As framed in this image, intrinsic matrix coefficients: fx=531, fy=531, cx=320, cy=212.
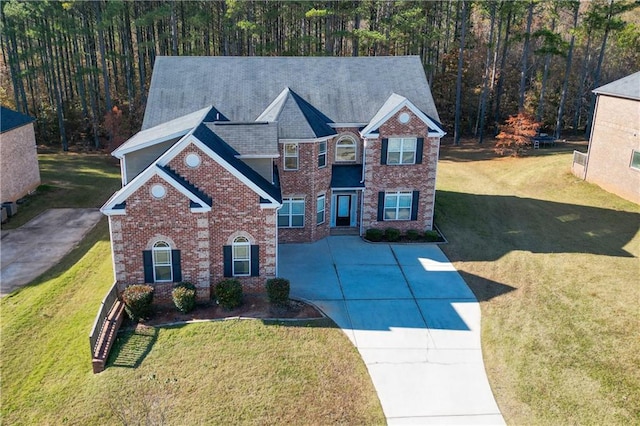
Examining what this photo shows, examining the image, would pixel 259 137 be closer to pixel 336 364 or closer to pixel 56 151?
pixel 336 364

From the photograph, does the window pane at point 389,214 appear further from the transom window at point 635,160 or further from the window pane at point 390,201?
the transom window at point 635,160

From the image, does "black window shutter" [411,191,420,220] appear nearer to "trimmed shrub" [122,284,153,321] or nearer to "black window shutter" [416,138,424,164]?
"black window shutter" [416,138,424,164]

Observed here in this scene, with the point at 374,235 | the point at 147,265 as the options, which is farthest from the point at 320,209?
the point at 147,265

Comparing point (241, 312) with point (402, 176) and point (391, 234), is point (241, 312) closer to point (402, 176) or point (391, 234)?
point (391, 234)


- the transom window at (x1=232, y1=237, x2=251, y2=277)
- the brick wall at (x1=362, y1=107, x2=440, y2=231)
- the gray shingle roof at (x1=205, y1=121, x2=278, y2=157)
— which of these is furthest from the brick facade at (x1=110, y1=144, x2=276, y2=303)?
the brick wall at (x1=362, y1=107, x2=440, y2=231)

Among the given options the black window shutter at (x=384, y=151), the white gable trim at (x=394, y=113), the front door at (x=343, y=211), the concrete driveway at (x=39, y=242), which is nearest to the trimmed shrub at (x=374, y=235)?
the front door at (x=343, y=211)
